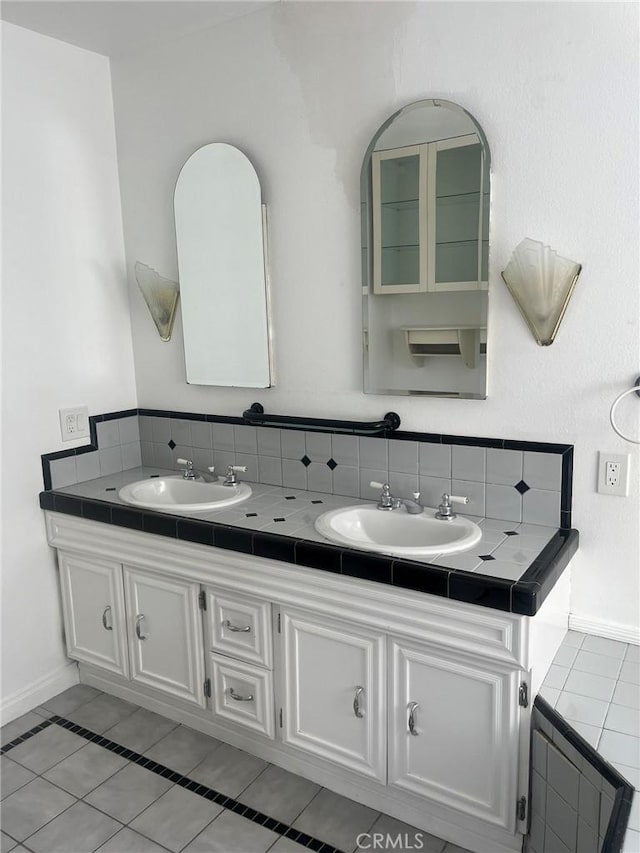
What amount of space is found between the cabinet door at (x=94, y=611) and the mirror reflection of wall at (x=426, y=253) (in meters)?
1.23

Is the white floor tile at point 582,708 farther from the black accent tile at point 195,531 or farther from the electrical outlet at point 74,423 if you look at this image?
the electrical outlet at point 74,423

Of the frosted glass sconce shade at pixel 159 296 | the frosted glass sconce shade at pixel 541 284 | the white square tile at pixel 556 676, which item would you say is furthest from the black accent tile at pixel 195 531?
the frosted glass sconce shade at pixel 541 284

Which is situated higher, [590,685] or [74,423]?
[74,423]

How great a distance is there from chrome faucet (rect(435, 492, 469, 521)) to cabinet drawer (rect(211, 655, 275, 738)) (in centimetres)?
74

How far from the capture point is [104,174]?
2.80 m

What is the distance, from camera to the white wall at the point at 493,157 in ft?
6.20

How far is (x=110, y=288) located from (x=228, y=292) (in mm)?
582

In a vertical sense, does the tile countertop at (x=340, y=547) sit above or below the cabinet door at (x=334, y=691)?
above

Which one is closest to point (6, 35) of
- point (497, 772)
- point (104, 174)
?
point (104, 174)

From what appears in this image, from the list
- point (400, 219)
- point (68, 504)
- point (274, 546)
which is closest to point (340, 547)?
point (274, 546)

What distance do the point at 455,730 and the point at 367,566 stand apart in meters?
0.49

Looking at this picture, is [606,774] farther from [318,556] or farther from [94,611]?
[94,611]

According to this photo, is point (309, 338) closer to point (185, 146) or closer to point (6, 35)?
point (185, 146)

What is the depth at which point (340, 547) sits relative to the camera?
1.95m
